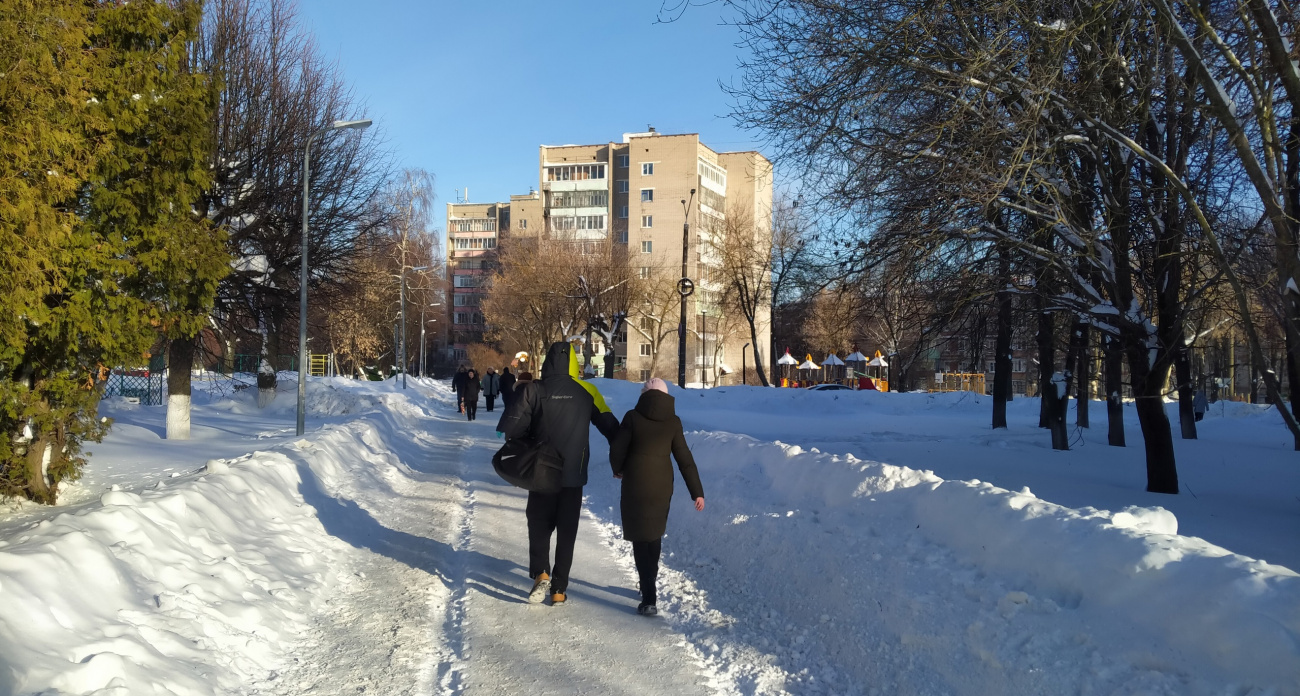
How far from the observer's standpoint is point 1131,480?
13281 millimetres

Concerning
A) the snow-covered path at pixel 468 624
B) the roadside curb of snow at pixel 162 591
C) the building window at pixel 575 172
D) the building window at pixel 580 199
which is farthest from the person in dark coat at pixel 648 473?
the building window at pixel 575 172

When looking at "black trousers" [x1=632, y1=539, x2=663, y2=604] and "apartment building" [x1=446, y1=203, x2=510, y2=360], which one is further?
"apartment building" [x1=446, y1=203, x2=510, y2=360]

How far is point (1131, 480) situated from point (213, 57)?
18796 mm

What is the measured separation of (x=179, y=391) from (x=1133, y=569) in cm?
1622

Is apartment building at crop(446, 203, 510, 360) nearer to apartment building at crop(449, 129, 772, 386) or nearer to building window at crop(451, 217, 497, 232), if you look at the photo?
building window at crop(451, 217, 497, 232)

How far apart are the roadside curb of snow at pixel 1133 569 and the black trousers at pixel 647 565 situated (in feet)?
7.29

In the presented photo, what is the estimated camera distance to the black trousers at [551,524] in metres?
6.36

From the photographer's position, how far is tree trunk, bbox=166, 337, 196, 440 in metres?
15.8

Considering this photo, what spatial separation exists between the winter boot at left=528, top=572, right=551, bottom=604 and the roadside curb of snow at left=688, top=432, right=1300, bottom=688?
9.90ft

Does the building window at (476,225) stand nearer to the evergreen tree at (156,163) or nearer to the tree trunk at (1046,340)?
the tree trunk at (1046,340)

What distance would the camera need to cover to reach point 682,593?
6.64 metres

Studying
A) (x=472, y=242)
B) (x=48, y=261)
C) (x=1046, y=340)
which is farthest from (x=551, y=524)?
(x=472, y=242)

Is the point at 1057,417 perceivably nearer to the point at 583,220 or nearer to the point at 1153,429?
the point at 1153,429

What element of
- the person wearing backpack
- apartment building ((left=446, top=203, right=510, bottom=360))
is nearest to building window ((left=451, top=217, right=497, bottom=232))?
apartment building ((left=446, top=203, right=510, bottom=360))
